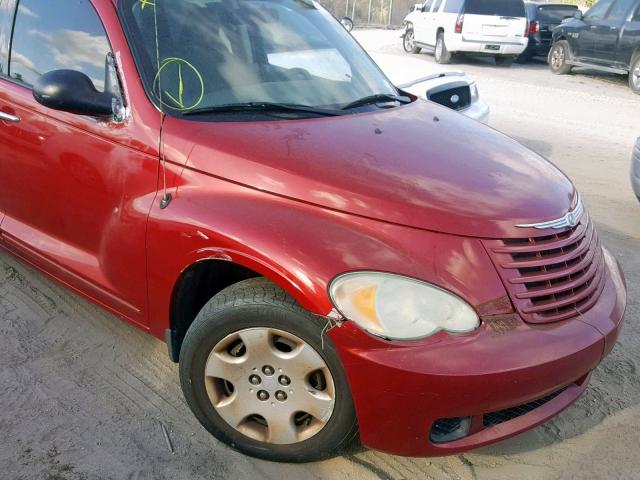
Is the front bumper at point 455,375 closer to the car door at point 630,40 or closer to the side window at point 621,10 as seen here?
the car door at point 630,40

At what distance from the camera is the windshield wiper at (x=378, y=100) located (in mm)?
3050

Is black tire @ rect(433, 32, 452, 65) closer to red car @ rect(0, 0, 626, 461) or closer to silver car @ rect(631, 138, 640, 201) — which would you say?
silver car @ rect(631, 138, 640, 201)

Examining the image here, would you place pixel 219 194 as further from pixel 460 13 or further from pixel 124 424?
pixel 460 13

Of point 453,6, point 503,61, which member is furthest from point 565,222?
point 503,61

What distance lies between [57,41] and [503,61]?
15248mm

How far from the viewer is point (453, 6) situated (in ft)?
50.1

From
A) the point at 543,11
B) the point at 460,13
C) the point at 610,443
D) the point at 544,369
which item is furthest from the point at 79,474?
the point at 543,11

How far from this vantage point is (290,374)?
2.28 meters

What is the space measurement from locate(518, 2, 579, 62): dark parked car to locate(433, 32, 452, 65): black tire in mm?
2273

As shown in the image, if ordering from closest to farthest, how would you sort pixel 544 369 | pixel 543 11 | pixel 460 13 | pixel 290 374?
1. pixel 544 369
2. pixel 290 374
3. pixel 460 13
4. pixel 543 11

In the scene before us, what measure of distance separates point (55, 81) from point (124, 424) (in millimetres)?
1436

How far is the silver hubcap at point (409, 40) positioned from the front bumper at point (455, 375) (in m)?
17.3

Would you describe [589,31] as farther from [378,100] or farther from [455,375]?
[455,375]

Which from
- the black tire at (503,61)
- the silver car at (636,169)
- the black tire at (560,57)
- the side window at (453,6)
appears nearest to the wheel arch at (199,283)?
the silver car at (636,169)
